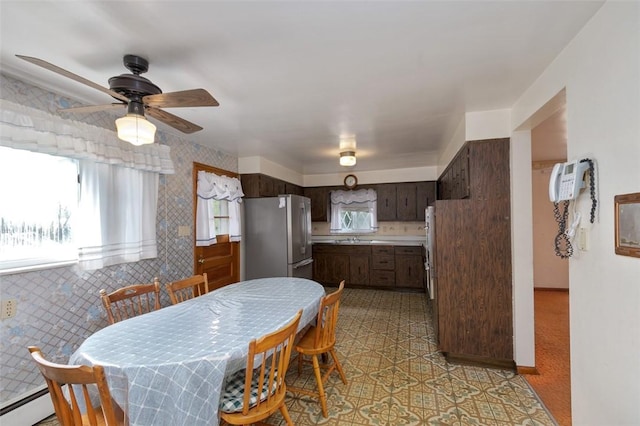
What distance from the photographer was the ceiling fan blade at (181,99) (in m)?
1.51

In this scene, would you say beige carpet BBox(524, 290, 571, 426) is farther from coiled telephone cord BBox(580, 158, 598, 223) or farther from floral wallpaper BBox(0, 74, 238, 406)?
floral wallpaper BBox(0, 74, 238, 406)

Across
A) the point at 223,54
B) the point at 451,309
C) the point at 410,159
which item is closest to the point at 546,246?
the point at 410,159

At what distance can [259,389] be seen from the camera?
135 cm

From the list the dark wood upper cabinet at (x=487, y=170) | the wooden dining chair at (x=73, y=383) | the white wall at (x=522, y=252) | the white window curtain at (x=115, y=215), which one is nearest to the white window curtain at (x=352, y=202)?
the dark wood upper cabinet at (x=487, y=170)

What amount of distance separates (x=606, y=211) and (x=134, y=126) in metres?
2.48

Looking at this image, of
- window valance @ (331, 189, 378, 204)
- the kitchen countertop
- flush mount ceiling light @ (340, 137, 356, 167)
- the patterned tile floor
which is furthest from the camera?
window valance @ (331, 189, 378, 204)

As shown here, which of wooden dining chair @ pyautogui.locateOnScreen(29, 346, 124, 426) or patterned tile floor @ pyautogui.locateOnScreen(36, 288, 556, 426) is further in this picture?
patterned tile floor @ pyautogui.locateOnScreen(36, 288, 556, 426)

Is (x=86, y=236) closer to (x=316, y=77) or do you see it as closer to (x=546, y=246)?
(x=316, y=77)

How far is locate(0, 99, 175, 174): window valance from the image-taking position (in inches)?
69.4

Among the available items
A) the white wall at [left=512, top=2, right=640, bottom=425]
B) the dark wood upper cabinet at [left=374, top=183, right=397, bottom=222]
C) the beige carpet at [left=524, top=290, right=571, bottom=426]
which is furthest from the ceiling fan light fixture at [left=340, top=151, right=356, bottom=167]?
the beige carpet at [left=524, top=290, right=571, bottom=426]

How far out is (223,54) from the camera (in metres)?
1.64

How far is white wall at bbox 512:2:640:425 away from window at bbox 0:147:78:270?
3.42 meters

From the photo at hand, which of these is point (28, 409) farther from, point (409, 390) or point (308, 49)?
point (308, 49)

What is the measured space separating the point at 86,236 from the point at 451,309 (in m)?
3.25
